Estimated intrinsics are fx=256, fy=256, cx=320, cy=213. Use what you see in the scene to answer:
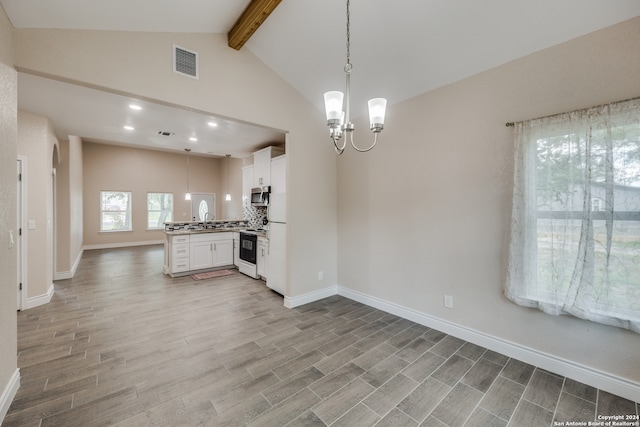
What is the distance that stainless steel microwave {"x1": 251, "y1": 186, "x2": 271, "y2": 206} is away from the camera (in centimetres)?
494

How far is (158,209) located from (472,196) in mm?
10407

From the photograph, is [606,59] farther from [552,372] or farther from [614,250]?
[552,372]

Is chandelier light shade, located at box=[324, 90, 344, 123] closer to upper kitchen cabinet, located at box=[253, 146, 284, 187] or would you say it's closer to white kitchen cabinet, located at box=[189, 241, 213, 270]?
upper kitchen cabinet, located at box=[253, 146, 284, 187]

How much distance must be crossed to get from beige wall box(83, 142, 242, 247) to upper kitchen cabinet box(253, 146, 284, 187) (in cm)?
428

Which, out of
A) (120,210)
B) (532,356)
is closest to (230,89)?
(532,356)

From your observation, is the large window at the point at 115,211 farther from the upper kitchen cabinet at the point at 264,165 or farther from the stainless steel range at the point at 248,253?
the upper kitchen cabinet at the point at 264,165

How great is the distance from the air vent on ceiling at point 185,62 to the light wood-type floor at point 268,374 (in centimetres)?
291

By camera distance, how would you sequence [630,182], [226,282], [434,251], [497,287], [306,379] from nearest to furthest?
1. [630,182]
2. [306,379]
3. [497,287]
4. [434,251]
5. [226,282]

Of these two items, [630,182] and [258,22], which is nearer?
[630,182]

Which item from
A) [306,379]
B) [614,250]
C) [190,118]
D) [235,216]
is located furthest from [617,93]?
[235,216]

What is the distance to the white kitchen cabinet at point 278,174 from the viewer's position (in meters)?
4.48

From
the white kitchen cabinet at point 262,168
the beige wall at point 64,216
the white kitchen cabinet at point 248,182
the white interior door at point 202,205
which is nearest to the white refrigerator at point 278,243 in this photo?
the white kitchen cabinet at point 262,168

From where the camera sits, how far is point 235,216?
9562mm

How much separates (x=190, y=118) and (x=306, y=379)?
402 centimetres
